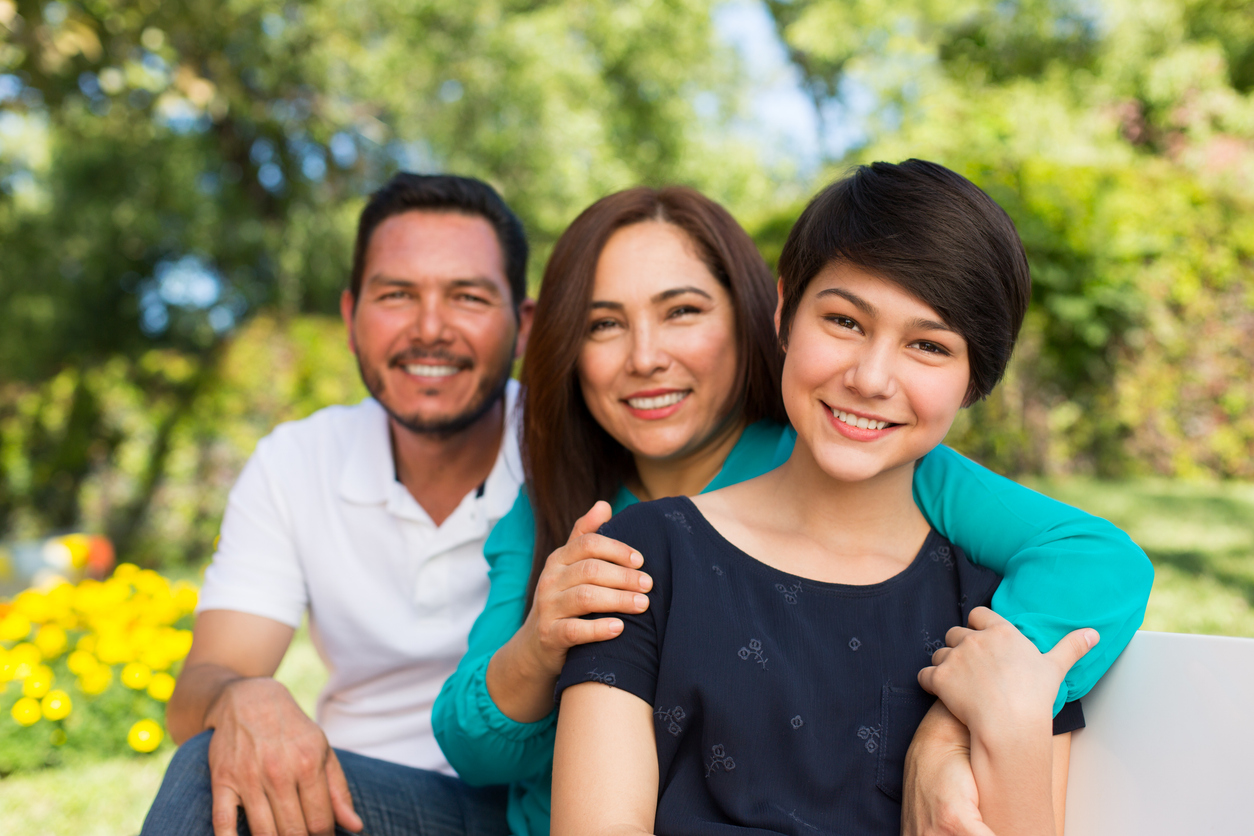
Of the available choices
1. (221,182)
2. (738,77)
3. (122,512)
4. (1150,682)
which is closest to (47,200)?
(221,182)

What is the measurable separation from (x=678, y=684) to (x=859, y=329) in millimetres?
633

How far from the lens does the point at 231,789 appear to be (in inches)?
70.3

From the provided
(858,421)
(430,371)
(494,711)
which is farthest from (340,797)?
(858,421)

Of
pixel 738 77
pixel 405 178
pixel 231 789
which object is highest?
pixel 738 77

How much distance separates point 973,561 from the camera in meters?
1.68

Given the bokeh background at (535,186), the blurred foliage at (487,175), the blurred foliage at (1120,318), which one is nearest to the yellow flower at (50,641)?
the bokeh background at (535,186)

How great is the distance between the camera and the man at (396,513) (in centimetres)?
232

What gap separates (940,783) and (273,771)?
122cm

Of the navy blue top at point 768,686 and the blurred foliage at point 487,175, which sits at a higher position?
the blurred foliage at point 487,175

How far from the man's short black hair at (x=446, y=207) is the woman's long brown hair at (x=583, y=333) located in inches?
29.7

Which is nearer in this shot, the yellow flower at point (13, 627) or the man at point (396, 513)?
the man at point (396, 513)

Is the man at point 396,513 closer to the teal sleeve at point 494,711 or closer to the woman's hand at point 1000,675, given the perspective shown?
the teal sleeve at point 494,711

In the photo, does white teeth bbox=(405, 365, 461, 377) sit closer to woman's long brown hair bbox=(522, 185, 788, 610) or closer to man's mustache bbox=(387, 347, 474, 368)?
man's mustache bbox=(387, 347, 474, 368)

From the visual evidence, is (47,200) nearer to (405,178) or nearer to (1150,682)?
(405,178)
